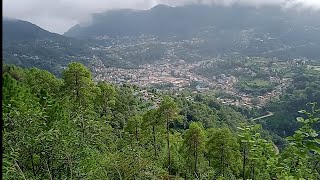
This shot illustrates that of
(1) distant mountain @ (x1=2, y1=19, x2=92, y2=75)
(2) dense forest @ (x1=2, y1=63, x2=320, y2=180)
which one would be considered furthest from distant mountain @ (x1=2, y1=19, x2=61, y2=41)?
Result: (2) dense forest @ (x1=2, y1=63, x2=320, y2=180)

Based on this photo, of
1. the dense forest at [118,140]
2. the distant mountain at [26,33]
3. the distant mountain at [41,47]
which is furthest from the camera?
the distant mountain at [26,33]

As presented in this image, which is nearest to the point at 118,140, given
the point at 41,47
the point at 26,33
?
the point at 41,47

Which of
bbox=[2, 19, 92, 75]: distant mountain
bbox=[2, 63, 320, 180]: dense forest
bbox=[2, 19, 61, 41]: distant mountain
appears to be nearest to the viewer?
bbox=[2, 63, 320, 180]: dense forest

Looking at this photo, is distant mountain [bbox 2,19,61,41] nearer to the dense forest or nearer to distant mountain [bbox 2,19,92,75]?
distant mountain [bbox 2,19,92,75]

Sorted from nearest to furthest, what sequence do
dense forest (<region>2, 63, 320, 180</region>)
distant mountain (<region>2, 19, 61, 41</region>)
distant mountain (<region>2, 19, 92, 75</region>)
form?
dense forest (<region>2, 63, 320, 180</region>)
distant mountain (<region>2, 19, 92, 75</region>)
distant mountain (<region>2, 19, 61, 41</region>)

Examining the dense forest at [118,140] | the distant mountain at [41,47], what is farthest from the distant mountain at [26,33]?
the dense forest at [118,140]

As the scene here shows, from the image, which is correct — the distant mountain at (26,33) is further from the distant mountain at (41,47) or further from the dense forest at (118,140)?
the dense forest at (118,140)

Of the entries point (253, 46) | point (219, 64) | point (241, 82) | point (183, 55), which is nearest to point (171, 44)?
point (183, 55)

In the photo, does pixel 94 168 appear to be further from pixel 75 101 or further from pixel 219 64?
pixel 219 64

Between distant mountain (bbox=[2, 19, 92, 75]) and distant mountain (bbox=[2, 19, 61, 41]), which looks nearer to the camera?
distant mountain (bbox=[2, 19, 92, 75])
